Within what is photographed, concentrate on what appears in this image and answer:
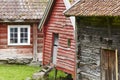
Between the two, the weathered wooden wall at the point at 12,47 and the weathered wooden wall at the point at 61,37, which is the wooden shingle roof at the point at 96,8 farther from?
the weathered wooden wall at the point at 12,47

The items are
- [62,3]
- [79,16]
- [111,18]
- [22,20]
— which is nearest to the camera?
[111,18]

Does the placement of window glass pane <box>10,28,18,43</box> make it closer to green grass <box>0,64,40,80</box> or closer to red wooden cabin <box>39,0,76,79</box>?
green grass <box>0,64,40,80</box>

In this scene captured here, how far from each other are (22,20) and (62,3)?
5.46 meters

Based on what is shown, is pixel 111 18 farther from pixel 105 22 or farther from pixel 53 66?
pixel 53 66

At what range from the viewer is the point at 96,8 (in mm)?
14906

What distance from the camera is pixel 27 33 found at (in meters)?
26.5

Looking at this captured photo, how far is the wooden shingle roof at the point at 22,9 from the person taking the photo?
2569 cm

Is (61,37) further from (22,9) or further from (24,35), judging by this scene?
(22,9)

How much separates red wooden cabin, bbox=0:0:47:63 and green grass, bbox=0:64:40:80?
3.71 ft

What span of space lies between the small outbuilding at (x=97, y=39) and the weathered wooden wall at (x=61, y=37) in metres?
2.42

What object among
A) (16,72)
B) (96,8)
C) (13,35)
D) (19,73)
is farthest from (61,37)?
(13,35)

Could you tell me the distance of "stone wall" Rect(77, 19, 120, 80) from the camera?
14641mm

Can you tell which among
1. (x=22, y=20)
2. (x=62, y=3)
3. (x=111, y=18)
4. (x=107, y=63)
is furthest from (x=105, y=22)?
(x=22, y=20)

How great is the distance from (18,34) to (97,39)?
1150cm
